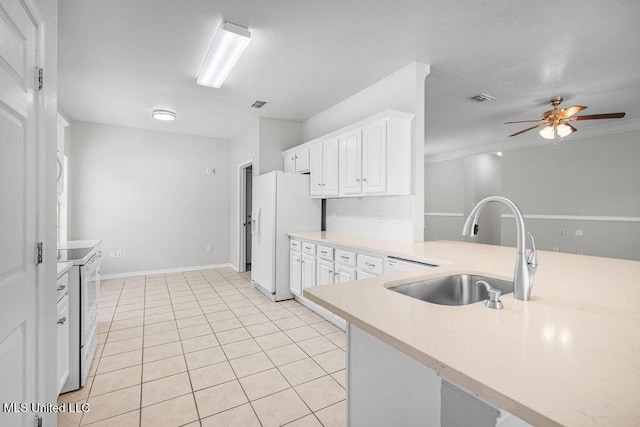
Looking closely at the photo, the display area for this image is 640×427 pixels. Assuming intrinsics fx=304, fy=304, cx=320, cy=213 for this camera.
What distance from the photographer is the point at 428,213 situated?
9039 millimetres

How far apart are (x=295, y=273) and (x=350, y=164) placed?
5.32ft

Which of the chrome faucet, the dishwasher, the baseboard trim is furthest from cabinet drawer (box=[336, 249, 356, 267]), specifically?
the baseboard trim

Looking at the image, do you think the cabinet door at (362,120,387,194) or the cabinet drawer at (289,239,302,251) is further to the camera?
the cabinet drawer at (289,239,302,251)

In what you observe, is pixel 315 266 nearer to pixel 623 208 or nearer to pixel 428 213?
pixel 623 208

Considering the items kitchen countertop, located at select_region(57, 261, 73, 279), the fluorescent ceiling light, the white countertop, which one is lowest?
kitchen countertop, located at select_region(57, 261, 73, 279)

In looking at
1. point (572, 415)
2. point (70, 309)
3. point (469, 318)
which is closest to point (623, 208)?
point (469, 318)

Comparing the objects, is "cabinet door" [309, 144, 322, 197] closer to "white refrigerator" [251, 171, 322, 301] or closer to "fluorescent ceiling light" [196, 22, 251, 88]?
"white refrigerator" [251, 171, 322, 301]

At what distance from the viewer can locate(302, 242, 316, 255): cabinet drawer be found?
3.69 m

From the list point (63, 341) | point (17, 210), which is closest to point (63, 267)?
point (63, 341)

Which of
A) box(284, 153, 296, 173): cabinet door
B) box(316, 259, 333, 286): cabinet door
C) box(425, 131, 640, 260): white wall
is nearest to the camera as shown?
box(316, 259, 333, 286): cabinet door

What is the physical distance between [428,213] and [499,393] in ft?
29.2

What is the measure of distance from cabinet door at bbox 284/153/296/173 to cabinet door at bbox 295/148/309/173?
0.36ft

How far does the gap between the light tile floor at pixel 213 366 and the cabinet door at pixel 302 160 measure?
6.27ft

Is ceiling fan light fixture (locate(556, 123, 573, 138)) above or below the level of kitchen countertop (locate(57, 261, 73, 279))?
above
